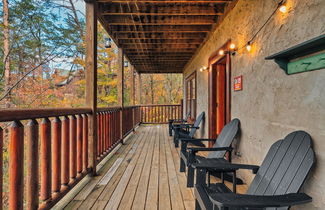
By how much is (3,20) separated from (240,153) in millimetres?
7285

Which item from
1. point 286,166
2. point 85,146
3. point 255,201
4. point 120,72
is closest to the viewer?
point 255,201

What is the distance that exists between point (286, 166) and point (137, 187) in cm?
174

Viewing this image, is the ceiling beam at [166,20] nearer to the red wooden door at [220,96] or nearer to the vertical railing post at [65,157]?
the red wooden door at [220,96]

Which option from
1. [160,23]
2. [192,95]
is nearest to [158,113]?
[192,95]

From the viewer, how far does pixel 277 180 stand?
144 cm

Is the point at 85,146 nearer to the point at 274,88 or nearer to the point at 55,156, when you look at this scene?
the point at 55,156

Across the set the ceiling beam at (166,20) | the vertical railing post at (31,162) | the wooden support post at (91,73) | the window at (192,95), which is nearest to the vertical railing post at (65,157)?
the vertical railing post at (31,162)

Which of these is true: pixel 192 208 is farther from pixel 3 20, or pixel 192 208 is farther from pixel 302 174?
pixel 3 20

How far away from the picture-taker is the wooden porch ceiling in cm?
337

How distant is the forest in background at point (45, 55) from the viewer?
19.0 feet

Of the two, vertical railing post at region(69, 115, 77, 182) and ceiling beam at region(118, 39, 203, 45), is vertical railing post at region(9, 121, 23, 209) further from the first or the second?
ceiling beam at region(118, 39, 203, 45)

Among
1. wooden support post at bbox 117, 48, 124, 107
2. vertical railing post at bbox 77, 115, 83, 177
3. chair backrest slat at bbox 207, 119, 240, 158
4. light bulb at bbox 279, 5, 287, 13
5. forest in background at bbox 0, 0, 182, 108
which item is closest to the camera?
light bulb at bbox 279, 5, 287, 13

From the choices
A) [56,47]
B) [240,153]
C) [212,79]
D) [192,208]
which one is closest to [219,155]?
[240,153]

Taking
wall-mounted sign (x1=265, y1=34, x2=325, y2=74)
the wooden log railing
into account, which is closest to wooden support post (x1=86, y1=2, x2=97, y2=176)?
wall-mounted sign (x1=265, y1=34, x2=325, y2=74)
